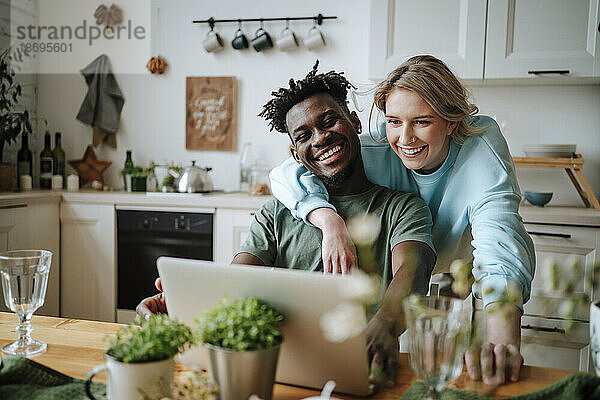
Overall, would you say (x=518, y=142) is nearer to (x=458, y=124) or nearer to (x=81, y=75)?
(x=458, y=124)

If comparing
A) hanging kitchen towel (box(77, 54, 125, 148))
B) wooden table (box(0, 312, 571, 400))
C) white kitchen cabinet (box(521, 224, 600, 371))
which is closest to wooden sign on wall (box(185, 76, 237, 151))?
hanging kitchen towel (box(77, 54, 125, 148))

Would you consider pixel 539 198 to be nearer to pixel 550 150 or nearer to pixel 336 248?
pixel 550 150

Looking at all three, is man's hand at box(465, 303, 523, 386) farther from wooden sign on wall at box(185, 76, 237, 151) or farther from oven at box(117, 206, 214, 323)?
wooden sign on wall at box(185, 76, 237, 151)

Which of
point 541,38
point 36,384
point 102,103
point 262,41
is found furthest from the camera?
point 102,103

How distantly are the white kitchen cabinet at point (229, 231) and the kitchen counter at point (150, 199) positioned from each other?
4 cm

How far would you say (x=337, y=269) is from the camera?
4.95 feet

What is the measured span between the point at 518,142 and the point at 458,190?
1.89 meters

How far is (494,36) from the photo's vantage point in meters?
2.97

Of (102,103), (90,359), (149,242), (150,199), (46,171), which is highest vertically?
(102,103)

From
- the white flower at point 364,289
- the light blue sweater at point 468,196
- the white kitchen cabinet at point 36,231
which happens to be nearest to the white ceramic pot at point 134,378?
the white flower at point 364,289

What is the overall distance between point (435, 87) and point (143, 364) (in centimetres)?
108

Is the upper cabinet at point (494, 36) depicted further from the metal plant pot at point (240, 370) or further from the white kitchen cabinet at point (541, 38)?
the metal plant pot at point (240, 370)

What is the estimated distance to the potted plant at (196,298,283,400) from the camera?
0.84 meters

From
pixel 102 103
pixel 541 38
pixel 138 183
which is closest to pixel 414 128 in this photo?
pixel 541 38
